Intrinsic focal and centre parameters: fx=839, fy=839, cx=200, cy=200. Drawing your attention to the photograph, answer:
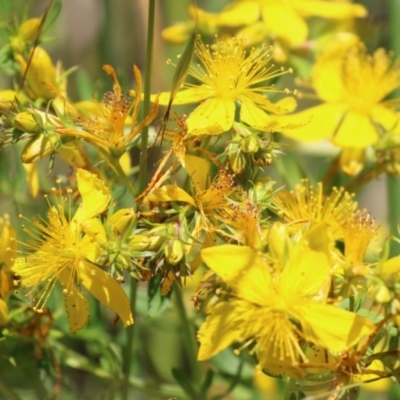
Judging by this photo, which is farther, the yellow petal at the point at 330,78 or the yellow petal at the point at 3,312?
the yellow petal at the point at 330,78

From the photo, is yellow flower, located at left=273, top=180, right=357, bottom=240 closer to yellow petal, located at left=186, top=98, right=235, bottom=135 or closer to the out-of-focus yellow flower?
yellow petal, located at left=186, top=98, right=235, bottom=135

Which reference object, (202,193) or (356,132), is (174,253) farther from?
(356,132)

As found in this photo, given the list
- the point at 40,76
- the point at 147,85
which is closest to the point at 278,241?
the point at 147,85

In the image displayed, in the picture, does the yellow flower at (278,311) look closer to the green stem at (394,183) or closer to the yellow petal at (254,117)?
the yellow petal at (254,117)

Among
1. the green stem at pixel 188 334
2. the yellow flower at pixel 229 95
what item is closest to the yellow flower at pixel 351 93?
the yellow flower at pixel 229 95

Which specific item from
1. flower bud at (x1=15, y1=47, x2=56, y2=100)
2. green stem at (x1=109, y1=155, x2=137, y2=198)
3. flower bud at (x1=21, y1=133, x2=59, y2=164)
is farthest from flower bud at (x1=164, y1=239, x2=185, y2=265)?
flower bud at (x1=15, y1=47, x2=56, y2=100)

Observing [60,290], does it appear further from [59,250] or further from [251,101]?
[251,101]
